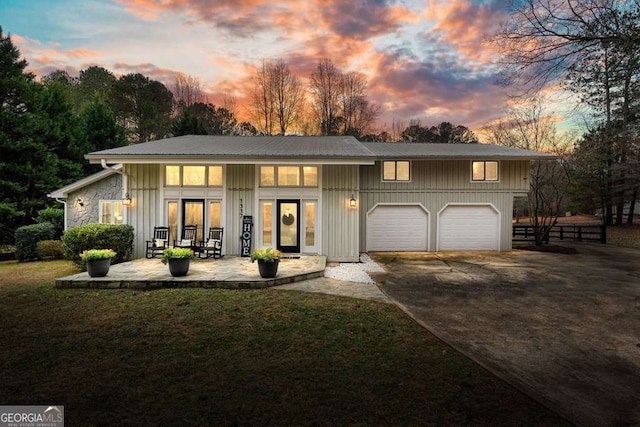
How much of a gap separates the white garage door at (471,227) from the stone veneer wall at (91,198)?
13.5m

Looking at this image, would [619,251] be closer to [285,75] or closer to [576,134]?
[576,134]

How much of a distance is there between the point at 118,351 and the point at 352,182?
321 inches

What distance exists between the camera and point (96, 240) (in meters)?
9.34

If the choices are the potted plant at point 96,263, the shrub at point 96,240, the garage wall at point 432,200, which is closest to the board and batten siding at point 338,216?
the garage wall at point 432,200

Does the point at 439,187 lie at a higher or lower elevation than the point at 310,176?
lower

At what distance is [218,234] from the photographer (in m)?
10.6

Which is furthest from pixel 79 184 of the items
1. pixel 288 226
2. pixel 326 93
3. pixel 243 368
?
pixel 326 93

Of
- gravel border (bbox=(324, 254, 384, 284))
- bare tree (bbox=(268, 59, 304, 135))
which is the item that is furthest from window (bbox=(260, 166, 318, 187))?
bare tree (bbox=(268, 59, 304, 135))

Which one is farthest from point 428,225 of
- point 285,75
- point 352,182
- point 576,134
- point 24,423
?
point 285,75

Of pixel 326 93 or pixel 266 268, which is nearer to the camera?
pixel 266 268

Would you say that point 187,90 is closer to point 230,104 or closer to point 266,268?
point 230,104

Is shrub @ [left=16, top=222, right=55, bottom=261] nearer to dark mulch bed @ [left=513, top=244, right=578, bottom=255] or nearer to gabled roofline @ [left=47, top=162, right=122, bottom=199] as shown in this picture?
gabled roofline @ [left=47, top=162, right=122, bottom=199]

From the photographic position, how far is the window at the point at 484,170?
1354 cm

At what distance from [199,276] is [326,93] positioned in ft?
Result: 72.6
